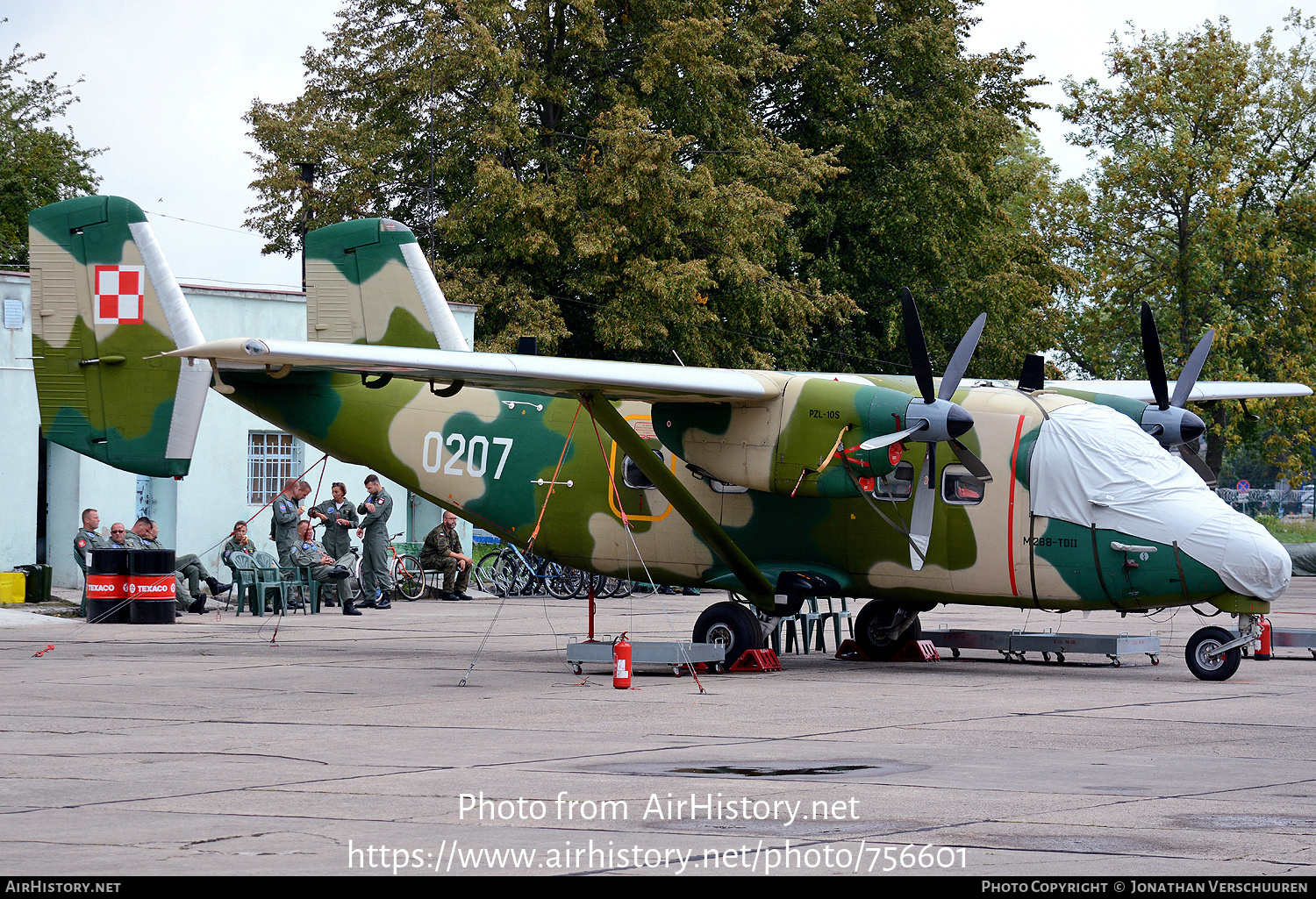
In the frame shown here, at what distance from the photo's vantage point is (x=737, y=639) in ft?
54.8

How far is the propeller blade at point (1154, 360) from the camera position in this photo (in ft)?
55.3

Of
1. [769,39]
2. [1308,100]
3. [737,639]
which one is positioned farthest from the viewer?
[1308,100]

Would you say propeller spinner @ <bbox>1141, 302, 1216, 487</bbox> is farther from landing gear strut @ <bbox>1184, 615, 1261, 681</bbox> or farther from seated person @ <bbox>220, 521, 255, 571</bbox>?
seated person @ <bbox>220, 521, 255, 571</bbox>

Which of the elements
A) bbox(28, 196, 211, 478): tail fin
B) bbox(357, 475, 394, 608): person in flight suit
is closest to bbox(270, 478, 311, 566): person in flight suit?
bbox(357, 475, 394, 608): person in flight suit

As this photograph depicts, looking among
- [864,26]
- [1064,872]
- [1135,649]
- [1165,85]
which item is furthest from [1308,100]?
[1064,872]

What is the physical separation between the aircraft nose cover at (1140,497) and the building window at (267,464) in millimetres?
18247

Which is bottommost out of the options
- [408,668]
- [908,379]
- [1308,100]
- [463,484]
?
[408,668]

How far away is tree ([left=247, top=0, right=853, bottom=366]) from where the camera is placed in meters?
34.3

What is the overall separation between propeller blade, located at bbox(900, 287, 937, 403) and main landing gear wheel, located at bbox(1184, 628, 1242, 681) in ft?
13.1

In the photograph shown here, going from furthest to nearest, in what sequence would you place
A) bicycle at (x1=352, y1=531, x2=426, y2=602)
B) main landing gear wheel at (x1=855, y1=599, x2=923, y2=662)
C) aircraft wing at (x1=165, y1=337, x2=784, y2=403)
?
bicycle at (x1=352, y1=531, x2=426, y2=602) < main landing gear wheel at (x1=855, y1=599, x2=923, y2=662) < aircraft wing at (x1=165, y1=337, x2=784, y2=403)

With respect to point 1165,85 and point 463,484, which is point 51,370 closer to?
point 463,484

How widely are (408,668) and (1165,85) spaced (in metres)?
35.9

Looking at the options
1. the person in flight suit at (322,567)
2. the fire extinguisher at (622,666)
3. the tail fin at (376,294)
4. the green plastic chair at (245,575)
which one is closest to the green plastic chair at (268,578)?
the green plastic chair at (245,575)
